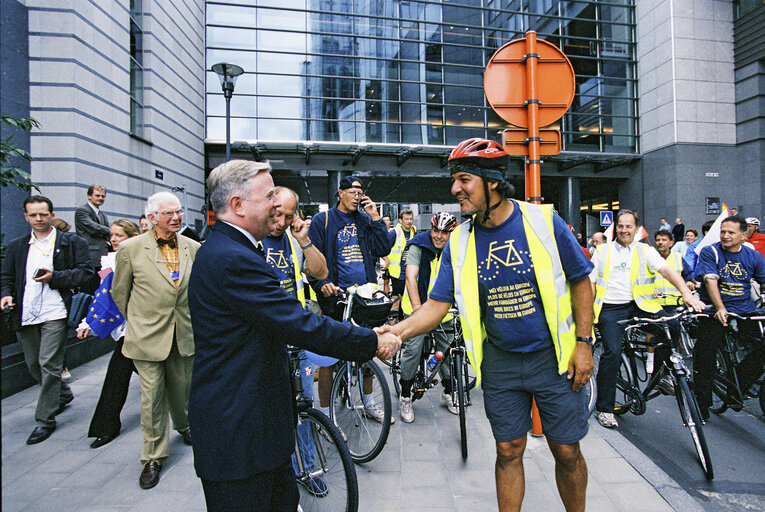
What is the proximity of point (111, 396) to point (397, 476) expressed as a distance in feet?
8.46

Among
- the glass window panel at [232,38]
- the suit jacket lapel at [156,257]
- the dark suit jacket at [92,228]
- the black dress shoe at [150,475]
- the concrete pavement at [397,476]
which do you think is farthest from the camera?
the glass window panel at [232,38]

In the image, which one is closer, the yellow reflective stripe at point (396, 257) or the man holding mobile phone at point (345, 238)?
the man holding mobile phone at point (345, 238)

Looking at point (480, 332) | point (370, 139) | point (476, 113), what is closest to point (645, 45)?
point (476, 113)

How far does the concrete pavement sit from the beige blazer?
37.0 inches

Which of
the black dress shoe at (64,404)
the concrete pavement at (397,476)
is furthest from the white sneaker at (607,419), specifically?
the black dress shoe at (64,404)

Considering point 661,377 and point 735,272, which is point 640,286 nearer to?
point 661,377

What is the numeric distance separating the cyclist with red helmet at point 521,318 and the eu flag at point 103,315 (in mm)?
2920

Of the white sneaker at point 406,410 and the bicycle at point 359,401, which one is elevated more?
the bicycle at point 359,401

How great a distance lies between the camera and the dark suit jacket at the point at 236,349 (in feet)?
5.66

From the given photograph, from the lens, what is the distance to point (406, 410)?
433cm

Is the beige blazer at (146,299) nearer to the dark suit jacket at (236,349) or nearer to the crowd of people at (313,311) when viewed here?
the crowd of people at (313,311)

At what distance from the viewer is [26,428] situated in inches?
165

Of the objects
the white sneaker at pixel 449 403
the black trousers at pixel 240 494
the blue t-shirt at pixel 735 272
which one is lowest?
the white sneaker at pixel 449 403

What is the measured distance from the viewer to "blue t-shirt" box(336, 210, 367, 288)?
4.24 m
